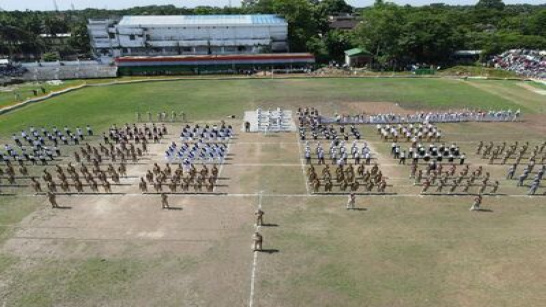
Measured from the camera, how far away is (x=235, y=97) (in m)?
49.0

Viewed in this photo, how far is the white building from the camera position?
76500 millimetres

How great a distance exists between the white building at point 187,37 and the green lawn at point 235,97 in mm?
20660

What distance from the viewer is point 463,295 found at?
50.4 feet

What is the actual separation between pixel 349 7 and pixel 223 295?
502 feet

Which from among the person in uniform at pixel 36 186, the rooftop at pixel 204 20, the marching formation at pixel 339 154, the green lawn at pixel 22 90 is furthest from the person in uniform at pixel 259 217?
the rooftop at pixel 204 20

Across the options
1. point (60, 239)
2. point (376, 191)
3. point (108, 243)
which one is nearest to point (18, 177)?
point (60, 239)

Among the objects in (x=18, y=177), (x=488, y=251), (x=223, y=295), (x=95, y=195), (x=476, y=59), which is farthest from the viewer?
(x=476, y=59)

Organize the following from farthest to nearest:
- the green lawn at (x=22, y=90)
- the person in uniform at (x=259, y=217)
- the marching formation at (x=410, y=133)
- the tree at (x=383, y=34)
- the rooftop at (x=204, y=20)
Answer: the rooftop at (x=204, y=20) < the tree at (x=383, y=34) < the green lawn at (x=22, y=90) < the marching formation at (x=410, y=133) < the person in uniform at (x=259, y=217)

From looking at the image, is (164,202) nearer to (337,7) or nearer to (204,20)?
(204,20)

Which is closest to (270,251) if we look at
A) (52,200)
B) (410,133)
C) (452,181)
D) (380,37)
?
(52,200)

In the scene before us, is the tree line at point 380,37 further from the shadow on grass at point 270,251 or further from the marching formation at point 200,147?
the shadow on grass at point 270,251

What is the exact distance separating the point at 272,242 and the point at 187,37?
67.3m

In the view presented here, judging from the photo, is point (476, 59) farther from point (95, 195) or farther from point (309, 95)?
point (95, 195)

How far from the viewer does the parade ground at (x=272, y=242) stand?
15.5 m
